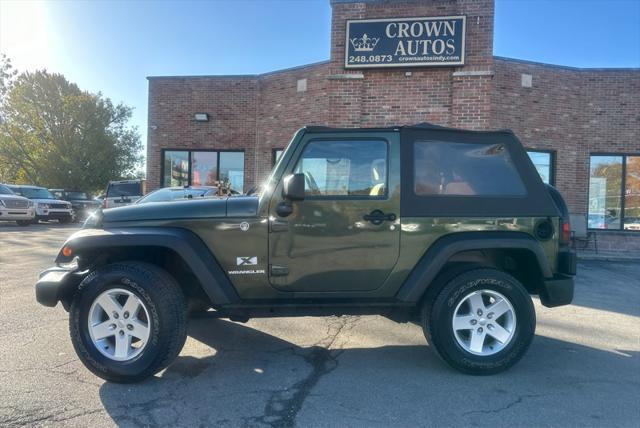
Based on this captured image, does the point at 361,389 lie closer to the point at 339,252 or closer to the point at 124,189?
the point at 339,252

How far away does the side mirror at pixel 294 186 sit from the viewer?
3301mm

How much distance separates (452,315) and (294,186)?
5.45 feet

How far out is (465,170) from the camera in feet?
12.4

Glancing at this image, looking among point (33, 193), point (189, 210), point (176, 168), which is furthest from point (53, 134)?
point (189, 210)

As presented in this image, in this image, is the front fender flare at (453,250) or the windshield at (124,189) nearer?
the front fender flare at (453,250)

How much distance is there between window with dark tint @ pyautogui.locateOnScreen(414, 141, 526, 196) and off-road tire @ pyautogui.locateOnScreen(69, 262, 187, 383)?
7.29 feet

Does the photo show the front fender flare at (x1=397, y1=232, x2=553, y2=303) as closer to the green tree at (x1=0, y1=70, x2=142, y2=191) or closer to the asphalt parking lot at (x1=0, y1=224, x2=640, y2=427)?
the asphalt parking lot at (x1=0, y1=224, x2=640, y2=427)

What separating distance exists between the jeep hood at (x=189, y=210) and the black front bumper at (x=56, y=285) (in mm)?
508

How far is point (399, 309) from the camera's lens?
3750 mm

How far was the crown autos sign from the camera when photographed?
9.06 m

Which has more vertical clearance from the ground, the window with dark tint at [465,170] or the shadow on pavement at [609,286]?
the window with dark tint at [465,170]

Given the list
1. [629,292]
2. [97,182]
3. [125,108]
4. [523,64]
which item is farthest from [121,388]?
[125,108]

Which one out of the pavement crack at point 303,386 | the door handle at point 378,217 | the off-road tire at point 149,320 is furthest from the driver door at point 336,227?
the off-road tire at point 149,320

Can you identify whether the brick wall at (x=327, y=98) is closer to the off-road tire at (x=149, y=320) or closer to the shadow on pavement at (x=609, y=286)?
the shadow on pavement at (x=609, y=286)
